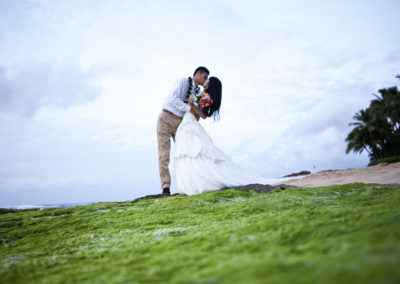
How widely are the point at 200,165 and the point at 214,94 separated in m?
1.90

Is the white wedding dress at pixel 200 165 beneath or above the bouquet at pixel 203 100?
beneath

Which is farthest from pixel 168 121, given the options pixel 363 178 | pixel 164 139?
pixel 363 178

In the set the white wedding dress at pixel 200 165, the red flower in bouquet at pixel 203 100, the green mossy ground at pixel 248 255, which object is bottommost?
the green mossy ground at pixel 248 255

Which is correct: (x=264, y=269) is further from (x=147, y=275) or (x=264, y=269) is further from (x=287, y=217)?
(x=287, y=217)

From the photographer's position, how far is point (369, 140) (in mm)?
33625

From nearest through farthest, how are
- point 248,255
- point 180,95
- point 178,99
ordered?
point 248,255 → point 178,99 → point 180,95

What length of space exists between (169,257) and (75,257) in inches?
25.0

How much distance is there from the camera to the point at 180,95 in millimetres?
5582

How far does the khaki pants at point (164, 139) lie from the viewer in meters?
5.63

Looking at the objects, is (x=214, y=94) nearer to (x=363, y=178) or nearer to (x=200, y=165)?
(x=200, y=165)

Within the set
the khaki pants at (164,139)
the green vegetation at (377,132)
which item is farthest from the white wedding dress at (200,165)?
the green vegetation at (377,132)

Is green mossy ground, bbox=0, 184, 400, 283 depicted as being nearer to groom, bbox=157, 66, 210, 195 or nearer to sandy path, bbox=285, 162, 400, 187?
sandy path, bbox=285, 162, 400, 187

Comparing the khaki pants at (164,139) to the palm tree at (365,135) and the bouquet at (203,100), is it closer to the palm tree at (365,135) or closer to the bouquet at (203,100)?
the bouquet at (203,100)

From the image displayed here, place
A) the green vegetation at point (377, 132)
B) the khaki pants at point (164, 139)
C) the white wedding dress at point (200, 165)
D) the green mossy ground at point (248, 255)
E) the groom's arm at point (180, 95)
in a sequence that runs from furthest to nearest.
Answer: the green vegetation at point (377, 132), the khaki pants at point (164, 139), the groom's arm at point (180, 95), the white wedding dress at point (200, 165), the green mossy ground at point (248, 255)
